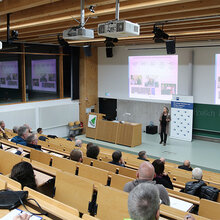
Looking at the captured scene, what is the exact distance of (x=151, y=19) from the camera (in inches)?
230

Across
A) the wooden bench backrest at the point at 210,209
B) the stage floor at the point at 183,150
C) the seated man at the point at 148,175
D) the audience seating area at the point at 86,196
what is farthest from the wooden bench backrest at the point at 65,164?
the stage floor at the point at 183,150

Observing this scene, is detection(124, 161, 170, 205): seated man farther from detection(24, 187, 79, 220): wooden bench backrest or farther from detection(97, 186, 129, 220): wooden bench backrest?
detection(24, 187, 79, 220): wooden bench backrest

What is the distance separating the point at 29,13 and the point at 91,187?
4.08 m

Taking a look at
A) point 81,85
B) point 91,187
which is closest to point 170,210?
point 91,187

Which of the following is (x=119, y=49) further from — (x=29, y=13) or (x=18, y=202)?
(x=18, y=202)

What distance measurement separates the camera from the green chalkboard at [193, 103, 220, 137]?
34.3 ft

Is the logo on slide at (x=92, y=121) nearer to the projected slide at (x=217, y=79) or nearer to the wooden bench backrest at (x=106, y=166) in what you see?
the projected slide at (x=217, y=79)

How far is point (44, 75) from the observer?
487 inches

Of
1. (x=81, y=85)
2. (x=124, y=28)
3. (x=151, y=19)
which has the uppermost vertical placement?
(x=151, y=19)

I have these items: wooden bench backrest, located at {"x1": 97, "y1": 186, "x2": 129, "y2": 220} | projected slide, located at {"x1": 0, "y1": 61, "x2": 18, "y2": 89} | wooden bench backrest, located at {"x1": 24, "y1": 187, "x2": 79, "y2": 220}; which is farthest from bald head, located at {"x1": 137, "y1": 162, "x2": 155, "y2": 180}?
projected slide, located at {"x1": 0, "y1": 61, "x2": 18, "y2": 89}

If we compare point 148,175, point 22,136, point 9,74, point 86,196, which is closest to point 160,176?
point 148,175

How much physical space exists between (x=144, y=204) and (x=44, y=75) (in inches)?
449

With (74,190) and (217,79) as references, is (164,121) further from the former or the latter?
(74,190)

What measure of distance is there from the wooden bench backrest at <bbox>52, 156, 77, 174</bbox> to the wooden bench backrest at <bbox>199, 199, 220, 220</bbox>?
195 cm
